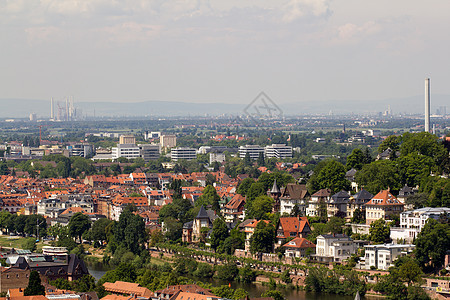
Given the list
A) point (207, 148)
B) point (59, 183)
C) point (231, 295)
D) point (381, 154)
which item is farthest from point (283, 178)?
point (207, 148)

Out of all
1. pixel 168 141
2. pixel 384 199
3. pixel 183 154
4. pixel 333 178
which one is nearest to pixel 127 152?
pixel 183 154

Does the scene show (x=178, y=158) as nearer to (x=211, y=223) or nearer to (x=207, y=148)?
(x=207, y=148)

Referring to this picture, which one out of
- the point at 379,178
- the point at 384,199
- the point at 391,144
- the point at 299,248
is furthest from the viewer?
the point at 391,144

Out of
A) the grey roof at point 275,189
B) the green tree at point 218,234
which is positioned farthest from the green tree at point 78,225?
the grey roof at point 275,189

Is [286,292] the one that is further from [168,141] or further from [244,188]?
[168,141]

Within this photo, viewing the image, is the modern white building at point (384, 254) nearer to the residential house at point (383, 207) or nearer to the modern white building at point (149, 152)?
the residential house at point (383, 207)

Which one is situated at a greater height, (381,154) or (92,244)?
(381,154)
